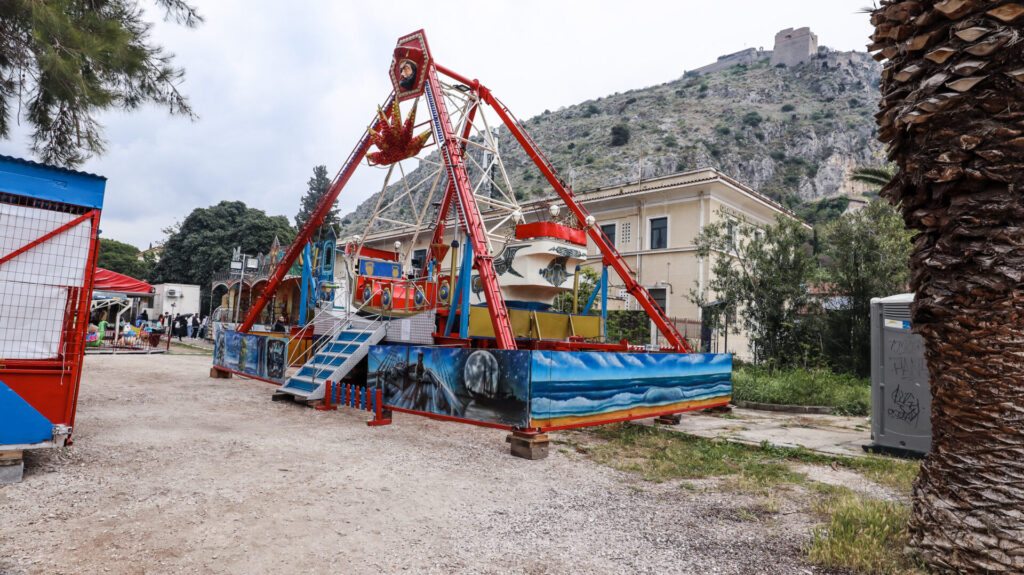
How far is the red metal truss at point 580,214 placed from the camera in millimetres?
11016

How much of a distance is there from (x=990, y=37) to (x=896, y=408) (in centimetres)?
643

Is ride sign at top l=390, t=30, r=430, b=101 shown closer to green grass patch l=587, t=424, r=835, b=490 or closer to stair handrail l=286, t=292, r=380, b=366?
stair handrail l=286, t=292, r=380, b=366

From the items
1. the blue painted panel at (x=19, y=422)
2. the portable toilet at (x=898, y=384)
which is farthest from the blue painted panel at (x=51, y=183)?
the portable toilet at (x=898, y=384)

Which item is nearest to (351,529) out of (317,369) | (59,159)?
(317,369)

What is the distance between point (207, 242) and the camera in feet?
168

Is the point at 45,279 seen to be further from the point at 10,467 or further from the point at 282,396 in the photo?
the point at 282,396

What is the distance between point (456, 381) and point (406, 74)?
7101mm

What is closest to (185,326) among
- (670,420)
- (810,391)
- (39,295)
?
(39,295)

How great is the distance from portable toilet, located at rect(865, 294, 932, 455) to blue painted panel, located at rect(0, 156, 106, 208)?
10107mm

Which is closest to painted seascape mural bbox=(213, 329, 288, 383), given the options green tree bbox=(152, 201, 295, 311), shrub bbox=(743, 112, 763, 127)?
green tree bbox=(152, 201, 295, 311)

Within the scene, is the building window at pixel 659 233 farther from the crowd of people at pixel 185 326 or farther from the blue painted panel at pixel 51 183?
the crowd of people at pixel 185 326

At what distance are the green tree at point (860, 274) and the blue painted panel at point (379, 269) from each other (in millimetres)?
13391

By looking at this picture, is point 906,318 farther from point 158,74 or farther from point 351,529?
point 158,74

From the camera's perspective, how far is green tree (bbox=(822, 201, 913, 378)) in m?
16.3
